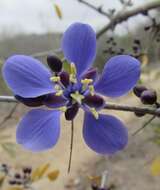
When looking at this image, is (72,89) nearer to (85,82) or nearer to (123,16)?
(85,82)

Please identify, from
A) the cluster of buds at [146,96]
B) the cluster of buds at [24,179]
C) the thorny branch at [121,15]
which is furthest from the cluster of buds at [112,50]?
the cluster of buds at [146,96]

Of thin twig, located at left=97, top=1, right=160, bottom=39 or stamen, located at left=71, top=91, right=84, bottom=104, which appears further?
thin twig, located at left=97, top=1, right=160, bottom=39

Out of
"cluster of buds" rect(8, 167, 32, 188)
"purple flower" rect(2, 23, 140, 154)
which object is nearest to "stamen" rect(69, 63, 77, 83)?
"purple flower" rect(2, 23, 140, 154)

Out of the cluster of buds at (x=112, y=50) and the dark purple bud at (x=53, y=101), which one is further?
the cluster of buds at (x=112, y=50)

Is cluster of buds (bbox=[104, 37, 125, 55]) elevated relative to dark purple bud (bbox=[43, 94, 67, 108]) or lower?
lower

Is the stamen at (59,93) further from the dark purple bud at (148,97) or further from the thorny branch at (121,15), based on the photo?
the thorny branch at (121,15)

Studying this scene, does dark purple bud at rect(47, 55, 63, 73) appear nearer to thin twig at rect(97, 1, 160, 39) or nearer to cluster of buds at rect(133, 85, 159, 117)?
cluster of buds at rect(133, 85, 159, 117)

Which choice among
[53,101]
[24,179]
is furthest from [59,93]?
[24,179]

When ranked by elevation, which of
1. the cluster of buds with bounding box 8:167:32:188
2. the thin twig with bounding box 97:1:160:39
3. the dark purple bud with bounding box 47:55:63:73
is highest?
the dark purple bud with bounding box 47:55:63:73
